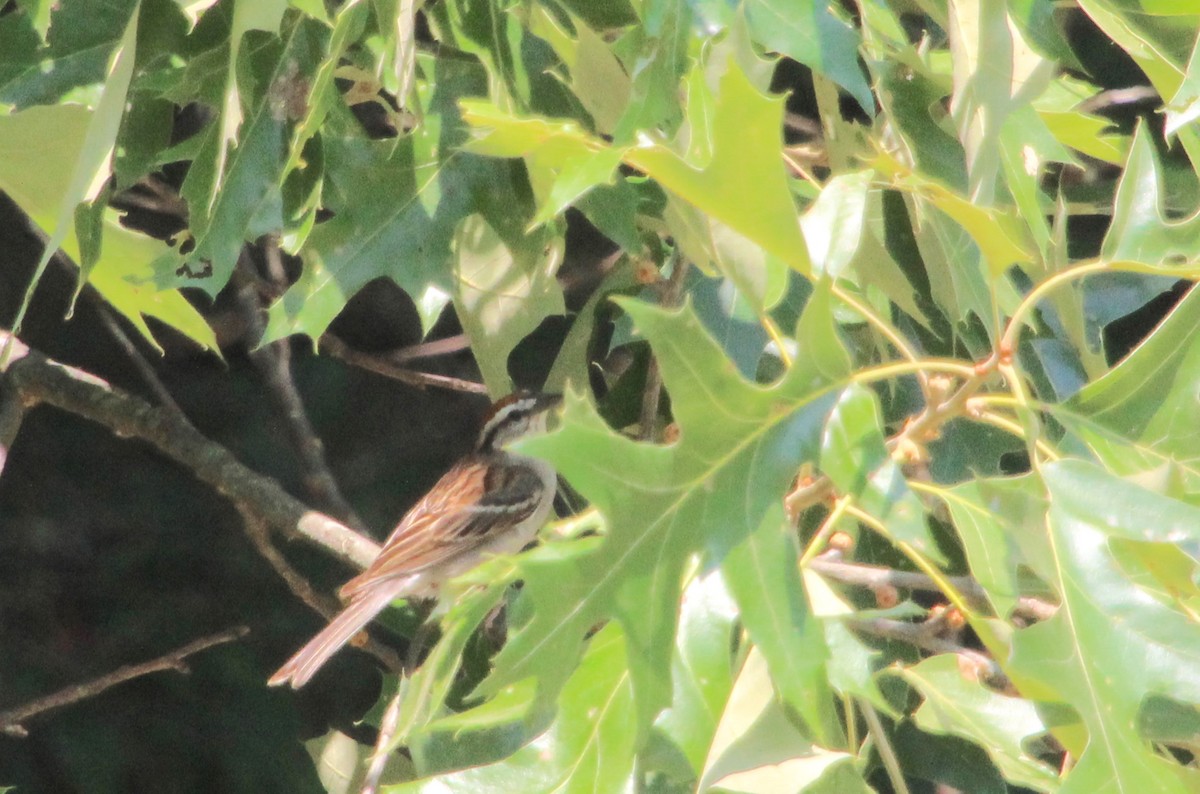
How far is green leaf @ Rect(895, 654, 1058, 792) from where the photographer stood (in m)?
1.58

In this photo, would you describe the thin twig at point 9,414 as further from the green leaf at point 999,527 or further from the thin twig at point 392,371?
the green leaf at point 999,527

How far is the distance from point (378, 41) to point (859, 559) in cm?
105

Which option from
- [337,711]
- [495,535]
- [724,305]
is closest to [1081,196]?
[724,305]

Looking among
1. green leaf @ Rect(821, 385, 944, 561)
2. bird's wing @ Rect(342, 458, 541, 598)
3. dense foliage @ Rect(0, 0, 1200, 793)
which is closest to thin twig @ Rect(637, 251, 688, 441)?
dense foliage @ Rect(0, 0, 1200, 793)

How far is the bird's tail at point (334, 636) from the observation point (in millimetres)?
2721

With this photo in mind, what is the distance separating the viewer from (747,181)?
1.35 m

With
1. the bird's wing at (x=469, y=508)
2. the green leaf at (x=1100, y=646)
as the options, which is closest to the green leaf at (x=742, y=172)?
the green leaf at (x=1100, y=646)

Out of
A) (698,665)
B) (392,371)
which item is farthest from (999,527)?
(392,371)

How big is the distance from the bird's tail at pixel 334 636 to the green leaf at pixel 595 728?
50.1 inches

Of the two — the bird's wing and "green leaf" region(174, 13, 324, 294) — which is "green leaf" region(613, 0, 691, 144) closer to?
"green leaf" region(174, 13, 324, 294)

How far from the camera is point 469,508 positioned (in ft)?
11.5

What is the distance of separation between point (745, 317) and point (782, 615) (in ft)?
2.17

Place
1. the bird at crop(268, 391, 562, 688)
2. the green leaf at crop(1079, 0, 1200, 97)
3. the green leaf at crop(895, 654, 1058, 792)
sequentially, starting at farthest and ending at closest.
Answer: the bird at crop(268, 391, 562, 688) → the green leaf at crop(1079, 0, 1200, 97) → the green leaf at crop(895, 654, 1058, 792)

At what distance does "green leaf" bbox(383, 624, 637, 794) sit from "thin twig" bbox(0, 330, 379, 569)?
40.4 inches
